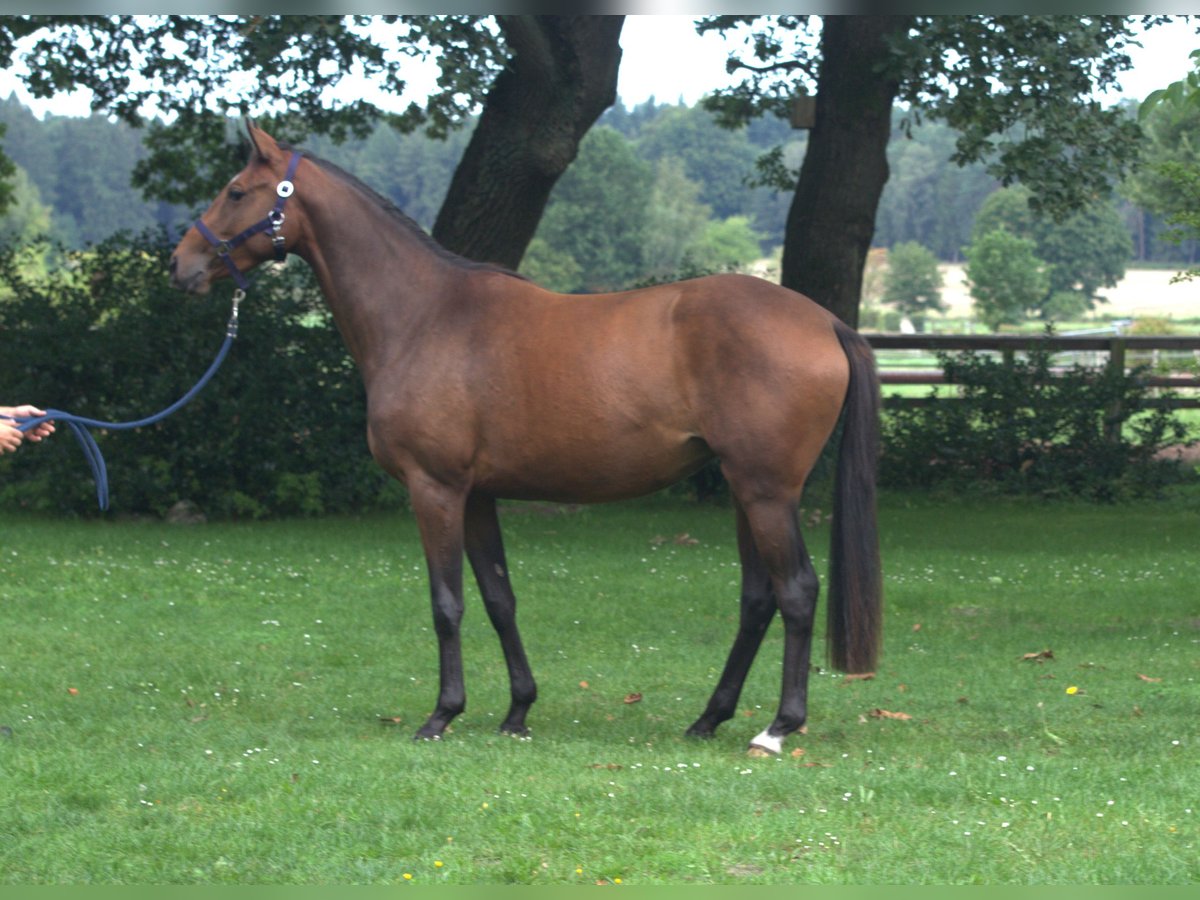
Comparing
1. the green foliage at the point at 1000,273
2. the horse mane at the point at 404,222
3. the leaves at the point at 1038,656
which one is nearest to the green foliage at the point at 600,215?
the green foliage at the point at 1000,273

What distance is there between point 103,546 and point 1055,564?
8.67 m

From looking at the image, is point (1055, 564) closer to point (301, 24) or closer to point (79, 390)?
point (301, 24)

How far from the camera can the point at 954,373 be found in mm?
18391

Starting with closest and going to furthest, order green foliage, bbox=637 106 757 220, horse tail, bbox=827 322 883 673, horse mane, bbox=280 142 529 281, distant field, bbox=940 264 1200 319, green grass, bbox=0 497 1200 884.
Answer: green grass, bbox=0 497 1200 884, horse tail, bbox=827 322 883 673, horse mane, bbox=280 142 529 281, distant field, bbox=940 264 1200 319, green foliage, bbox=637 106 757 220

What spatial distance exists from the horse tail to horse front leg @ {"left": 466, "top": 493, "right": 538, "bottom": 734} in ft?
5.09

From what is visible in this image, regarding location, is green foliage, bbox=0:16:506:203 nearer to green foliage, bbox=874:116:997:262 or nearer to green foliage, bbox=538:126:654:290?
green foliage, bbox=538:126:654:290

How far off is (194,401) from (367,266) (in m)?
8.56

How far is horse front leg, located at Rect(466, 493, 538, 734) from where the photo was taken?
7.23 meters

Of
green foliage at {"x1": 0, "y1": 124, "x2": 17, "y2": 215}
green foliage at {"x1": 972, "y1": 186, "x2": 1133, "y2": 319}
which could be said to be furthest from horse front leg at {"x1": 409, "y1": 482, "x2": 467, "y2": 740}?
green foliage at {"x1": 972, "y1": 186, "x2": 1133, "y2": 319}

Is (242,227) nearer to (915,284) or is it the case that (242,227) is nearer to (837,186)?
(837,186)

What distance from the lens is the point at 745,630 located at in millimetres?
7055

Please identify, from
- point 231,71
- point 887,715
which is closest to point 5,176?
point 231,71

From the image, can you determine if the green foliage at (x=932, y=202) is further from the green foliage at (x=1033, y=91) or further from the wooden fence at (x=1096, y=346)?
the green foliage at (x=1033, y=91)

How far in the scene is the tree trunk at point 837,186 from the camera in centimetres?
1619
